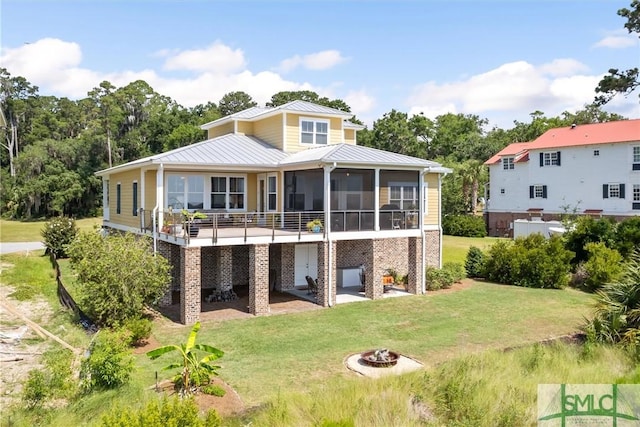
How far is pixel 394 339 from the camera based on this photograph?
Answer: 1477cm

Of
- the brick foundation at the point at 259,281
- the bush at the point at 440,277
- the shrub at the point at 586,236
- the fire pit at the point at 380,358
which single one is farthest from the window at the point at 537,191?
the fire pit at the point at 380,358

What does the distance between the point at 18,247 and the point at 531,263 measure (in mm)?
33497

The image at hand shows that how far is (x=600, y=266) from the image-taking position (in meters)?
22.9

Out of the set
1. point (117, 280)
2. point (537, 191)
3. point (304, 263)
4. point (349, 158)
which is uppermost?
point (349, 158)

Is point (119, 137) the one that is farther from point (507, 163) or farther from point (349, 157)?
point (349, 157)

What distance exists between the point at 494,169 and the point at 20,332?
44.3m

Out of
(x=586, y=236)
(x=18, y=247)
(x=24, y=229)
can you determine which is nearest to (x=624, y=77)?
(x=586, y=236)

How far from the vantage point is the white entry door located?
71.7 ft

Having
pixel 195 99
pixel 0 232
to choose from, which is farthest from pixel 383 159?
pixel 195 99

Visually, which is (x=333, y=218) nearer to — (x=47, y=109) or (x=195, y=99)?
(x=195, y=99)

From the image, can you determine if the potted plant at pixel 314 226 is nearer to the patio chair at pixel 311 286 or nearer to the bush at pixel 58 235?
the patio chair at pixel 311 286

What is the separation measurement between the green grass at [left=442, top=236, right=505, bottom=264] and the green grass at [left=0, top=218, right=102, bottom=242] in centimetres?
2867

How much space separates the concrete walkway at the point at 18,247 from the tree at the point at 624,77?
116 ft

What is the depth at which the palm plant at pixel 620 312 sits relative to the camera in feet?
42.8
